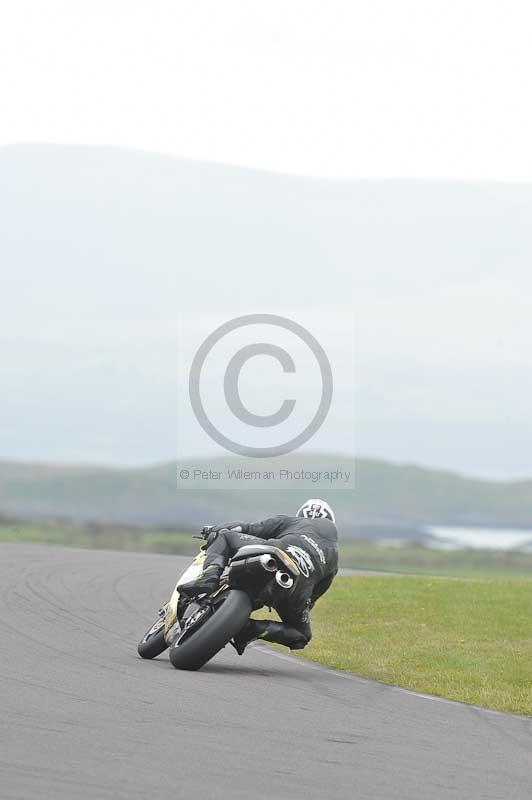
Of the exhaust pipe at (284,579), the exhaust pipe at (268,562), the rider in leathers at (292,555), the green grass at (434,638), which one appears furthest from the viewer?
the green grass at (434,638)

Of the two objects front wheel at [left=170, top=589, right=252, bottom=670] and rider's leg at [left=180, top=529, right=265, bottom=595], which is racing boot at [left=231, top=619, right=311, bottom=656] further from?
rider's leg at [left=180, top=529, right=265, bottom=595]

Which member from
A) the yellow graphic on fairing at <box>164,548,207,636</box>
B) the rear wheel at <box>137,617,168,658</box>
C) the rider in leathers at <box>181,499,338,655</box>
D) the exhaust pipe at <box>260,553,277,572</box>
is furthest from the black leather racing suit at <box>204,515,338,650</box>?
the rear wheel at <box>137,617,168,658</box>

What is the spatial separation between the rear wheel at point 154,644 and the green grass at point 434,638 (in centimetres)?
189

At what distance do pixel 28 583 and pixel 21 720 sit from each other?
12.5 metres

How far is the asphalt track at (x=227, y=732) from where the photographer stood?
7680 mm

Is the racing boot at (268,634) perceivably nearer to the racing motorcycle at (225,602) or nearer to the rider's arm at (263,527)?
the racing motorcycle at (225,602)

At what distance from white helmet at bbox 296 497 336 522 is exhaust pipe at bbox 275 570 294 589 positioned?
85cm

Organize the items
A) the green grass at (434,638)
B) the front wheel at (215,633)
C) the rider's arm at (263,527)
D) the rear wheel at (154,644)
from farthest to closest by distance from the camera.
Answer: the rider's arm at (263,527) → the rear wheel at (154,644) → the green grass at (434,638) → the front wheel at (215,633)

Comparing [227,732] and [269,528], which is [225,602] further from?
[227,732]

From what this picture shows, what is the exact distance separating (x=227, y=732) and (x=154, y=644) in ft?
13.2

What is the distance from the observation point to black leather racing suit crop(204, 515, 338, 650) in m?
12.9

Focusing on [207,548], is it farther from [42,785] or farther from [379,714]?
[42,785]

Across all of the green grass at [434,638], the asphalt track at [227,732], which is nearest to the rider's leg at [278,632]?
the asphalt track at [227,732]

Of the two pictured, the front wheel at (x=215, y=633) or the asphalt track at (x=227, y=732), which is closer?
the asphalt track at (x=227, y=732)
